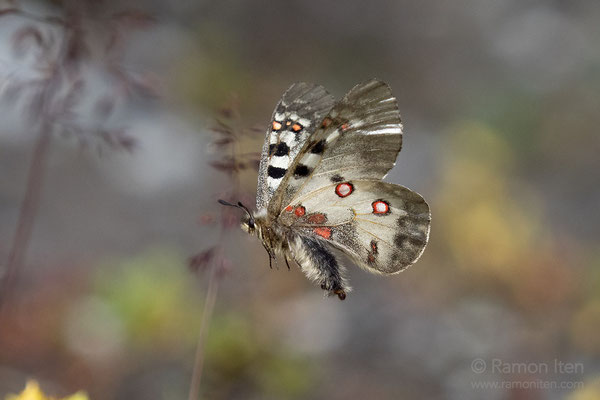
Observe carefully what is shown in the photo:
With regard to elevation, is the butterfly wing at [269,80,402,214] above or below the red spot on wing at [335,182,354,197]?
above


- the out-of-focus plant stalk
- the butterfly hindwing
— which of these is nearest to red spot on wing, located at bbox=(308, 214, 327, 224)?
the butterfly hindwing

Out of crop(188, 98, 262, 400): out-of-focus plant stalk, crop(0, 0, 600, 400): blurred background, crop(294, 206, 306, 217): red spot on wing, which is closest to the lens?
crop(188, 98, 262, 400): out-of-focus plant stalk

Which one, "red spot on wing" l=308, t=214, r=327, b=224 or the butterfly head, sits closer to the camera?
the butterfly head

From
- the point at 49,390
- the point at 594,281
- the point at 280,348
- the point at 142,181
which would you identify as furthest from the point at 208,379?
the point at 142,181

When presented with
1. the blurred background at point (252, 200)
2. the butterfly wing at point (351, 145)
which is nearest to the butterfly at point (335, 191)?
the butterfly wing at point (351, 145)

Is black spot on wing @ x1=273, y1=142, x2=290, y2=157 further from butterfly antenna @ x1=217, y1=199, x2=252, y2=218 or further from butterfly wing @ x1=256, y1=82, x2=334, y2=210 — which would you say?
butterfly antenna @ x1=217, y1=199, x2=252, y2=218

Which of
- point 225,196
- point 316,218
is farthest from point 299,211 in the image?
point 225,196

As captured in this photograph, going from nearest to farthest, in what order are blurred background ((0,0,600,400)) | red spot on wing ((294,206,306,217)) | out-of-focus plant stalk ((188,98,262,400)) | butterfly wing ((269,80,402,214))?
out-of-focus plant stalk ((188,98,262,400))
butterfly wing ((269,80,402,214))
red spot on wing ((294,206,306,217))
blurred background ((0,0,600,400))
